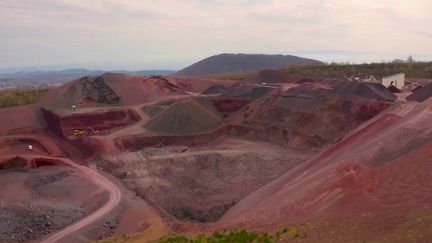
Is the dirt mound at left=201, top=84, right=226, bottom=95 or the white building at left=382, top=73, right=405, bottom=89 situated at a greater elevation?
the white building at left=382, top=73, right=405, bottom=89

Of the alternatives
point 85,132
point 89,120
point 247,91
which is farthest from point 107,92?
point 247,91

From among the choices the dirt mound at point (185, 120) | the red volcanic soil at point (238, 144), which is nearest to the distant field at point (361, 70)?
the red volcanic soil at point (238, 144)

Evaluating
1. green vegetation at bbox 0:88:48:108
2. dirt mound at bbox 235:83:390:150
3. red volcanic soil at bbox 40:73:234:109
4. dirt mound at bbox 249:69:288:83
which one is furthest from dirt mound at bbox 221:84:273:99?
green vegetation at bbox 0:88:48:108

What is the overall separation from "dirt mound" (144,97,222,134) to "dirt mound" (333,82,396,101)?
1109 centimetres

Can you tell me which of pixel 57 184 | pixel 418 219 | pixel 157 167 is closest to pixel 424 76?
pixel 157 167

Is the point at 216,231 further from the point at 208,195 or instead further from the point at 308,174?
the point at 208,195

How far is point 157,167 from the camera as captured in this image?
113 feet

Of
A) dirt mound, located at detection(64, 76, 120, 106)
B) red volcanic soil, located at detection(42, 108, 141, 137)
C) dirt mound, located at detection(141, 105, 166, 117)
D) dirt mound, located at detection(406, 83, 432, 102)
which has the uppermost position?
dirt mound, located at detection(406, 83, 432, 102)

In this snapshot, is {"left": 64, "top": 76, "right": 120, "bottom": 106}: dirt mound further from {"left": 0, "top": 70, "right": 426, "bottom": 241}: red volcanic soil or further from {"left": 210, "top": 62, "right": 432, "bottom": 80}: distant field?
{"left": 210, "top": 62, "right": 432, "bottom": 80}: distant field

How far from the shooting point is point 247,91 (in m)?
51.0

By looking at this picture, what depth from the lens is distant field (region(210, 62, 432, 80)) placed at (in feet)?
235

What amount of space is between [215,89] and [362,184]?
1516 inches

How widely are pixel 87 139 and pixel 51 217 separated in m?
16.2

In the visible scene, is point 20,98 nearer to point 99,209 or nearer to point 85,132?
point 85,132
